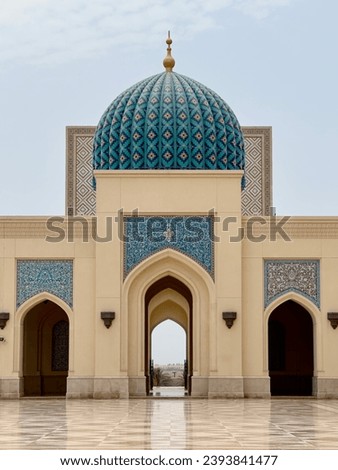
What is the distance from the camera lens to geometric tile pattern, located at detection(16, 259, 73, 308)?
15.2 meters

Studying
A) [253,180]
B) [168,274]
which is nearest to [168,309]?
[253,180]

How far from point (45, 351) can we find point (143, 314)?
3461 millimetres

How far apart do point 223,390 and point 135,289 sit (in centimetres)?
211

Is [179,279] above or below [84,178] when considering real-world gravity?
below

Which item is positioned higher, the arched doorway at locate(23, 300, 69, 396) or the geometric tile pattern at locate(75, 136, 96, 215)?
the geometric tile pattern at locate(75, 136, 96, 215)

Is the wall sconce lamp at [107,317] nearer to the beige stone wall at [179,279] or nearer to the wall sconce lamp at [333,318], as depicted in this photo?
the beige stone wall at [179,279]

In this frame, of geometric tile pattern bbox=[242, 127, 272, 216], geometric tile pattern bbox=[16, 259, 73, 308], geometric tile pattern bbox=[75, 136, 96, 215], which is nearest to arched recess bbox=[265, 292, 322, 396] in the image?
geometric tile pattern bbox=[242, 127, 272, 216]

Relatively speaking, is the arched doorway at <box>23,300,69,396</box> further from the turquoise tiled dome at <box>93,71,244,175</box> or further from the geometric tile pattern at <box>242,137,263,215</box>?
the geometric tile pattern at <box>242,137,263,215</box>

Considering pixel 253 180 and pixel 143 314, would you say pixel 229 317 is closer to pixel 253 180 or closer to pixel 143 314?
pixel 143 314

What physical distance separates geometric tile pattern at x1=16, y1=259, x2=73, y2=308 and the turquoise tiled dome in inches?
89.4

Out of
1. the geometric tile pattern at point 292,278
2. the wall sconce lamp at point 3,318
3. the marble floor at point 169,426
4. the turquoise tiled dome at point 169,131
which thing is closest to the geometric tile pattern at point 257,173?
the turquoise tiled dome at point 169,131

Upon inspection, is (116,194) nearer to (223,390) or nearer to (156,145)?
(156,145)

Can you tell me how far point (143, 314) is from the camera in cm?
1523
